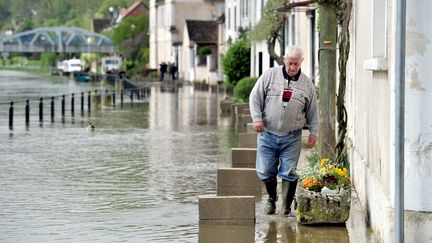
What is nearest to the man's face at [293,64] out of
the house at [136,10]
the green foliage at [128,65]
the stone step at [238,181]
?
the stone step at [238,181]

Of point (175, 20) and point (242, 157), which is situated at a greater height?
point (175, 20)

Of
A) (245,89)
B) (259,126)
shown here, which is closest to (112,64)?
(245,89)

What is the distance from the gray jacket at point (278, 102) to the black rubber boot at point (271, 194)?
62 cm

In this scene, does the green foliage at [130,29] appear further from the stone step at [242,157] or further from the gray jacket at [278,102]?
the gray jacket at [278,102]

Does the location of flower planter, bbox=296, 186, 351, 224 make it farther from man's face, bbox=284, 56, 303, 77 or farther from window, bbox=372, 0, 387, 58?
window, bbox=372, 0, 387, 58

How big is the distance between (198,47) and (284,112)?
236 feet

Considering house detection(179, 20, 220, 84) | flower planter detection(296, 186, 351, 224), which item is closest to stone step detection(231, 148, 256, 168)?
flower planter detection(296, 186, 351, 224)

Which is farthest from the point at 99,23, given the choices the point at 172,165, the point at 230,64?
the point at 172,165

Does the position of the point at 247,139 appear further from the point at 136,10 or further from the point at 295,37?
the point at 136,10

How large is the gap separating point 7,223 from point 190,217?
204 cm

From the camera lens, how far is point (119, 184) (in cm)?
1645

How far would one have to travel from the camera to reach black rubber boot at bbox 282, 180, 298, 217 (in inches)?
494

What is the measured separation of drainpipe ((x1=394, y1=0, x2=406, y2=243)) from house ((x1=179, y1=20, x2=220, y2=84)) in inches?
2727

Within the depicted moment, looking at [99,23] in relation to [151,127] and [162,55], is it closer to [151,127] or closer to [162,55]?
[162,55]
